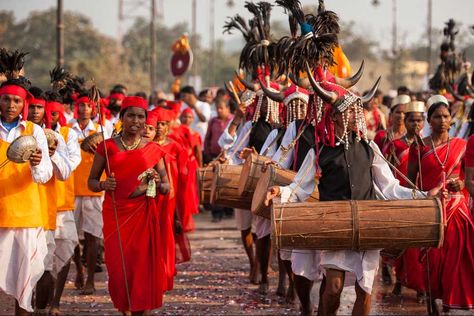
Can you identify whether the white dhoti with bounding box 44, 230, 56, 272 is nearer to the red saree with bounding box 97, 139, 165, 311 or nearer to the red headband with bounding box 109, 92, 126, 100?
the red saree with bounding box 97, 139, 165, 311

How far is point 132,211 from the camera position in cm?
859

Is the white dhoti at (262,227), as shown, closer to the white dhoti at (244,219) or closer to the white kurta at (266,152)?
the white kurta at (266,152)

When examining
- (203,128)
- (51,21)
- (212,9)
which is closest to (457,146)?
(203,128)

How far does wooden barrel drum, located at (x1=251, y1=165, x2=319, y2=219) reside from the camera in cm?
813

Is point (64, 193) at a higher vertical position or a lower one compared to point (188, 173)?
lower

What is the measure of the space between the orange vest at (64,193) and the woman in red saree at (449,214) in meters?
3.43

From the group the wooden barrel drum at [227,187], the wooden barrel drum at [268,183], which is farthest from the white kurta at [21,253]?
the wooden barrel drum at [227,187]

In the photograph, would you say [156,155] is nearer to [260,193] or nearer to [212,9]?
[260,193]

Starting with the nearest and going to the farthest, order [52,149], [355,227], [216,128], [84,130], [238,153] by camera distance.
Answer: [355,227]
[52,149]
[84,130]
[238,153]
[216,128]

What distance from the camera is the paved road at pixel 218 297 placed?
994 centimetres

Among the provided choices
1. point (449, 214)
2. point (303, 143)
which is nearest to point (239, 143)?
point (303, 143)

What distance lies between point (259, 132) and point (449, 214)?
290 centimetres

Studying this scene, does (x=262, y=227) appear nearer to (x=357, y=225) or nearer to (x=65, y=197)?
(x=65, y=197)

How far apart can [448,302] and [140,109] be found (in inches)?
134
